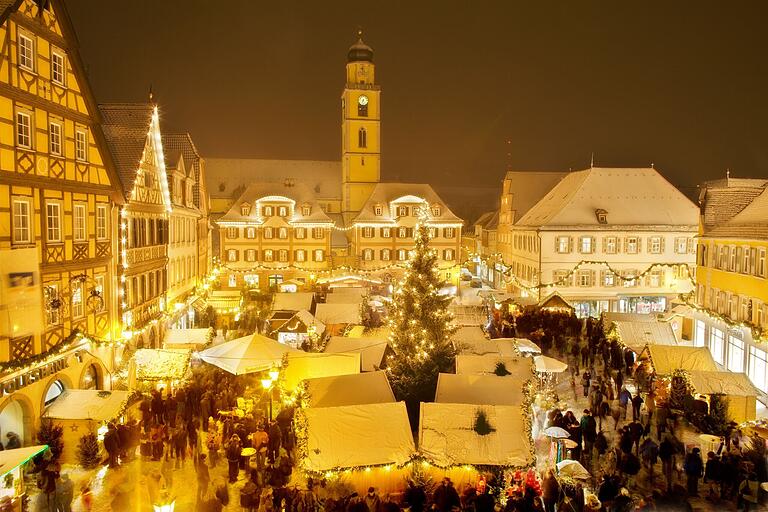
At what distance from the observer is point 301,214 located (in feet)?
161

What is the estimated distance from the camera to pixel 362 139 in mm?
61031

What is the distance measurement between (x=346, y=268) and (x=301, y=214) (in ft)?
23.7

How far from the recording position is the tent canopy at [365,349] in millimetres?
19938

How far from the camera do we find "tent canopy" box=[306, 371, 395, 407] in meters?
14.9

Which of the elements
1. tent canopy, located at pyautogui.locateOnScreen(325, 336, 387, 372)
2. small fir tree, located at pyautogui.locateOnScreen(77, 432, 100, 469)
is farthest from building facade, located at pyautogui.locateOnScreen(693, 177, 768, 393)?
small fir tree, located at pyautogui.locateOnScreen(77, 432, 100, 469)

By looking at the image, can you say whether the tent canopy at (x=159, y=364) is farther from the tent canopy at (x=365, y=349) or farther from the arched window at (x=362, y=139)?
the arched window at (x=362, y=139)

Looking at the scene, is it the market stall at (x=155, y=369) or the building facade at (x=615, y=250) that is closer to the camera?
the market stall at (x=155, y=369)

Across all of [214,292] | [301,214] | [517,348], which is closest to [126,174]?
[517,348]

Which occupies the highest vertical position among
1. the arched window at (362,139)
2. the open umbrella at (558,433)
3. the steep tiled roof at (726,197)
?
the arched window at (362,139)

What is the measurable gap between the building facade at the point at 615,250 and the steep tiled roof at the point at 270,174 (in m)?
28.1

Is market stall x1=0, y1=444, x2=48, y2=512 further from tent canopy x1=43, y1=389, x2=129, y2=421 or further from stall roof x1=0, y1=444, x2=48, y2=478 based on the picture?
tent canopy x1=43, y1=389, x2=129, y2=421

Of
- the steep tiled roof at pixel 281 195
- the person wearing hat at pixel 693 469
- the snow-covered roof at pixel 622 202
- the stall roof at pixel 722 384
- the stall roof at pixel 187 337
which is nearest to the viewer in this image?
the person wearing hat at pixel 693 469

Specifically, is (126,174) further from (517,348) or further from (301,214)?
(301,214)

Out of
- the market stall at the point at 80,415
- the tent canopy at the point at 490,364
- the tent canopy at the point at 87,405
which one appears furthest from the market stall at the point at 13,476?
the tent canopy at the point at 490,364
